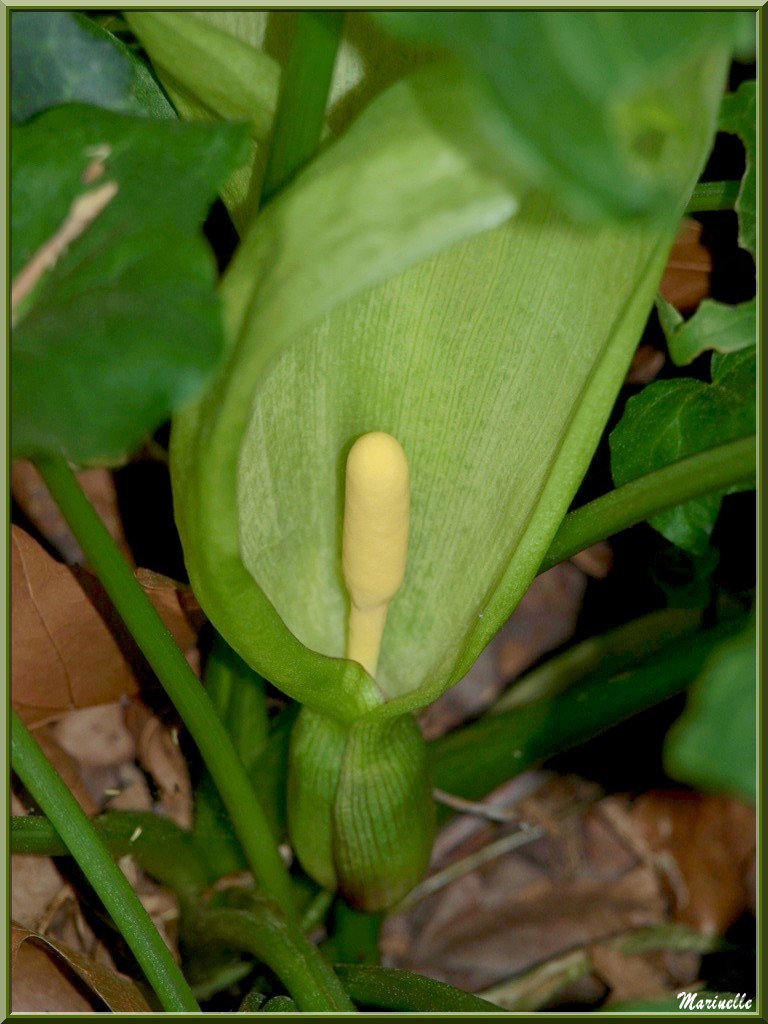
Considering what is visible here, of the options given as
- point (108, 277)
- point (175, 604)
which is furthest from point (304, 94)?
point (175, 604)

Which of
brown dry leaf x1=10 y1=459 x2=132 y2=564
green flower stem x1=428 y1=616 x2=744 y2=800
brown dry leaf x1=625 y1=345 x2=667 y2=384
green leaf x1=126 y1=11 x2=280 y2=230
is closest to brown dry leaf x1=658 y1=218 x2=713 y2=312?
brown dry leaf x1=625 y1=345 x2=667 y2=384

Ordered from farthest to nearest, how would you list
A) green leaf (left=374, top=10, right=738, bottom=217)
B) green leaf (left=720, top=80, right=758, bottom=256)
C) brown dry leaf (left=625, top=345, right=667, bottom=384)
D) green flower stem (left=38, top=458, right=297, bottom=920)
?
brown dry leaf (left=625, top=345, right=667, bottom=384), green leaf (left=720, top=80, right=758, bottom=256), green flower stem (left=38, top=458, right=297, bottom=920), green leaf (left=374, top=10, right=738, bottom=217)

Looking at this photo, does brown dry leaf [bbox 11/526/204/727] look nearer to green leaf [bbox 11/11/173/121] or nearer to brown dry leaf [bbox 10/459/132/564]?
brown dry leaf [bbox 10/459/132/564]

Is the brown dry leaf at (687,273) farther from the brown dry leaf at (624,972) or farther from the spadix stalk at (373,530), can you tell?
the brown dry leaf at (624,972)

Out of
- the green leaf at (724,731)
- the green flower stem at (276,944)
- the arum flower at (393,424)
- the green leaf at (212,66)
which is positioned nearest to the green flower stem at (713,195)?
the arum flower at (393,424)

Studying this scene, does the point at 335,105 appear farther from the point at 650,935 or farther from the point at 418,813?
the point at 650,935

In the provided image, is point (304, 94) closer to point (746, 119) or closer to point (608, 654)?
point (746, 119)
